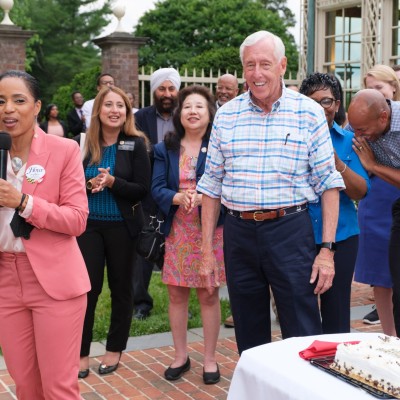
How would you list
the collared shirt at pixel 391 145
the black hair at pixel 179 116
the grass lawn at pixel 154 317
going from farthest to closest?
the grass lawn at pixel 154 317, the black hair at pixel 179 116, the collared shirt at pixel 391 145

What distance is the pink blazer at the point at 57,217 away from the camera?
3.54 meters

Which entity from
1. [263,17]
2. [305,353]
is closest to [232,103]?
[305,353]

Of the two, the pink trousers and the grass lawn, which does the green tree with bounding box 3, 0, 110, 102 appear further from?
the pink trousers

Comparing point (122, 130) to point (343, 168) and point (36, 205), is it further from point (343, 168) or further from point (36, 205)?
point (36, 205)

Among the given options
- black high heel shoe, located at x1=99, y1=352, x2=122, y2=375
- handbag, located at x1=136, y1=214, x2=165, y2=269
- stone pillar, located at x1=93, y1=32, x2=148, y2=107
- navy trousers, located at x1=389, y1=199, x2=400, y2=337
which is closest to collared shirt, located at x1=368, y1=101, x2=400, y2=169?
navy trousers, located at x1=389, y1=199, x2=400, y2=337

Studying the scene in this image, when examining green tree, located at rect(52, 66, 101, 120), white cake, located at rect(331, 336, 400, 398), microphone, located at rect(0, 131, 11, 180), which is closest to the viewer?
white cake, located at rect(331, 336, 400, 398)

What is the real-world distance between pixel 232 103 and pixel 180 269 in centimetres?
151

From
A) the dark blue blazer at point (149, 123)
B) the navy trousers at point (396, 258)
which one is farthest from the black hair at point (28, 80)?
the dark blue blazer at point (149, 123)

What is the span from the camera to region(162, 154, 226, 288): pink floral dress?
5.34 meters

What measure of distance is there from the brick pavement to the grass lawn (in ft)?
1.53

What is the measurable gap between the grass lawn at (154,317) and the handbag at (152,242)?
1.32 m

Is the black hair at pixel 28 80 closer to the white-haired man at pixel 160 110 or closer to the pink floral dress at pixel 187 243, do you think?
the pink floral dress at pixel 187 243

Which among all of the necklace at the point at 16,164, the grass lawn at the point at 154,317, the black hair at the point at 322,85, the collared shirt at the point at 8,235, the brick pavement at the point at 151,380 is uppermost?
the black hair at the point at 322,85

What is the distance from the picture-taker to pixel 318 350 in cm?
293
